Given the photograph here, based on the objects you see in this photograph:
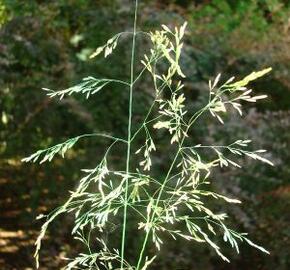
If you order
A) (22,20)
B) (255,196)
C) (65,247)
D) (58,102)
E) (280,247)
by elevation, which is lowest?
(65,247)

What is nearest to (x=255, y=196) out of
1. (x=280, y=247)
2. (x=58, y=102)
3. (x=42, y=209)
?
(x=280, y=247)

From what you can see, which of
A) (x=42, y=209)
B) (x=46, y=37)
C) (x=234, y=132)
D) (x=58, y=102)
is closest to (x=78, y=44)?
(x=46, y=37)

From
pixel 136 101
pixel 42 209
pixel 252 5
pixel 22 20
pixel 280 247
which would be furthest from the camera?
pixel 252 5

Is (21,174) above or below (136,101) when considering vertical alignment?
below

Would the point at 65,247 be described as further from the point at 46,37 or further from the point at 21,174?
the point at 46,37

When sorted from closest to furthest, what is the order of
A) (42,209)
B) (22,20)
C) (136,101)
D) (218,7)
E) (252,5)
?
(136,101) → (22,20) → (42,209) → (252,5) → (218,7)

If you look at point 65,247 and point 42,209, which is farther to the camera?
point 42,209

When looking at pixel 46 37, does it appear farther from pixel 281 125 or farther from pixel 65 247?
pixel 281 125
